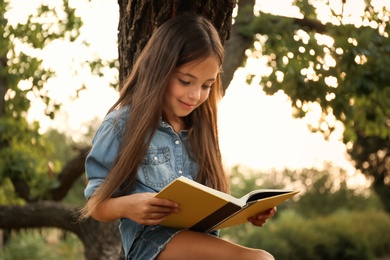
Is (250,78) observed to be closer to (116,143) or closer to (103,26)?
(103,26)

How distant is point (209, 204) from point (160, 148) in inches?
15.3

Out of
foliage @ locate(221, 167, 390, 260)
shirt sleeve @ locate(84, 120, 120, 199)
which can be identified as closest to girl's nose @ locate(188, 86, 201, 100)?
shirt sleeve @ locate(84, 120, 120, 199)

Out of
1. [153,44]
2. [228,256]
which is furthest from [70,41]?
[228,256]

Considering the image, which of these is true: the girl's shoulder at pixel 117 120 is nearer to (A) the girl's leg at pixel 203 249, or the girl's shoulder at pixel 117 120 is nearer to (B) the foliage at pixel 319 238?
(A) the girl's leg at pixel 203 249

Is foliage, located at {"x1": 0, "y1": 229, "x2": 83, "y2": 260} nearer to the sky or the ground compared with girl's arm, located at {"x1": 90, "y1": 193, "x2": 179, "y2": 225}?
nearer to the ground

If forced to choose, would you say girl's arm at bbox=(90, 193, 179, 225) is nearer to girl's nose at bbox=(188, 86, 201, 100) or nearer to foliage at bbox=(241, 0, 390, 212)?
girl's nose at bbox=(188, 86, 201, 100)

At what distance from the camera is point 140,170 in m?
2.71

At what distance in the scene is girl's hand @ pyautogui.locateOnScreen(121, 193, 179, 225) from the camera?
245cm

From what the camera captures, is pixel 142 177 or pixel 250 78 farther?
pixel 250 78

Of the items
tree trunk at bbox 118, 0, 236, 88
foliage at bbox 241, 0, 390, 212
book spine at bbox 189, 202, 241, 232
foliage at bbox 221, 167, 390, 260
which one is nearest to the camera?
book spine at bbox 189, 202, 241, 232

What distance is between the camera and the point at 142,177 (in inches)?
107

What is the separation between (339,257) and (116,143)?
14.7 m

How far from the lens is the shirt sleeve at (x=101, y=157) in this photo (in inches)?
106

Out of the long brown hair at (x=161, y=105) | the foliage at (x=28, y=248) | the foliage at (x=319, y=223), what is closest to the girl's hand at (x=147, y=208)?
the long brown hair at (x=161, y=105)
